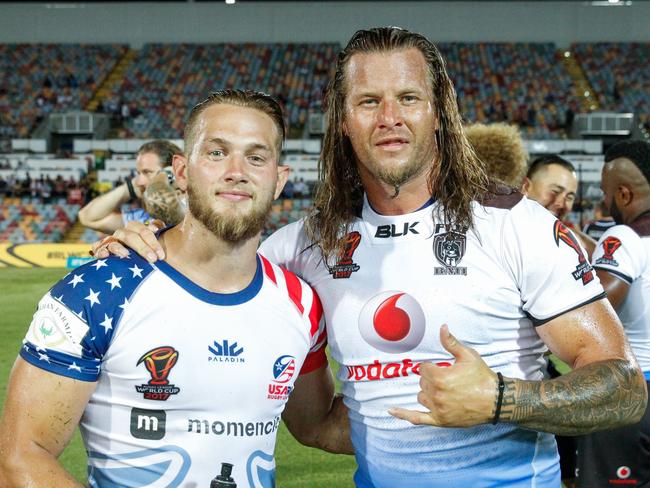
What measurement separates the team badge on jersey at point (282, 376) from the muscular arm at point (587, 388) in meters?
0.78

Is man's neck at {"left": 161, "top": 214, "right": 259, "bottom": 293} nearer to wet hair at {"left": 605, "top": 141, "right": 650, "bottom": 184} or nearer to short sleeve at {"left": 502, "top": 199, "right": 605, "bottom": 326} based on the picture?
short sleeve at {"left": 502, "top": 199, "right": 605, "bottom": 326}

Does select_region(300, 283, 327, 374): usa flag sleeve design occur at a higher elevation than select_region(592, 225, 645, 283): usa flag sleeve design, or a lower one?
lower

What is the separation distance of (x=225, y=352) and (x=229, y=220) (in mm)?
422

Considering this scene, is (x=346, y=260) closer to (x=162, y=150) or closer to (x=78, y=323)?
(x=78, y=323)

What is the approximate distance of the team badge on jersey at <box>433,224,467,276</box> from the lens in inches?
92.7

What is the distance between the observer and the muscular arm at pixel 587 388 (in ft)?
6.69

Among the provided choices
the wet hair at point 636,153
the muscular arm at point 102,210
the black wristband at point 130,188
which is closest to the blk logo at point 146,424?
the wet hair at point 636,153

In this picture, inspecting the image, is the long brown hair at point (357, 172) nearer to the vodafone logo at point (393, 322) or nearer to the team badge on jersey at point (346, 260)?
the team badge on jersey at point (346, 260)

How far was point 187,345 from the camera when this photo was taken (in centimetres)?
235

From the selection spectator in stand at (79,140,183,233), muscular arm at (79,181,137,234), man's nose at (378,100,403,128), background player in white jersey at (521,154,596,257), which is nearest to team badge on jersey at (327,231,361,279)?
man's nose at (378,100,403,128)

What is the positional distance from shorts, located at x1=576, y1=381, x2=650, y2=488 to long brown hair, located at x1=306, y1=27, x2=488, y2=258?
5.09 ft

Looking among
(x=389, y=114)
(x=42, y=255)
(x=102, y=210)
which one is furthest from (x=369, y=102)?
(x=42, y=255)

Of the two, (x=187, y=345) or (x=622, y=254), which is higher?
(x=622, y=254)

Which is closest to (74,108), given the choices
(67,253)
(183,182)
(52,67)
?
(52,67)
